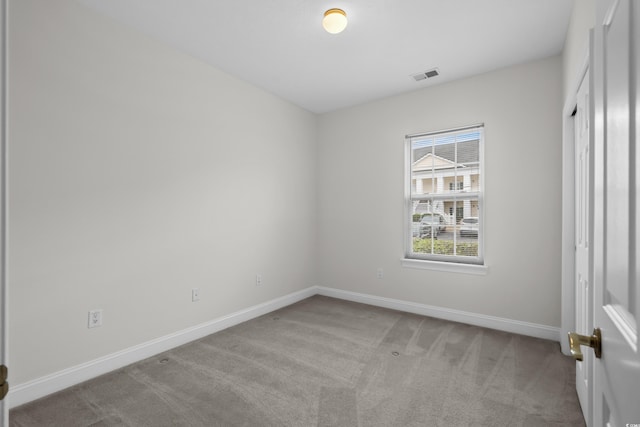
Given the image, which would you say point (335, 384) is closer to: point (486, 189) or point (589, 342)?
point (589, 342)

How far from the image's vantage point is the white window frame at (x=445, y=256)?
341 centimetres

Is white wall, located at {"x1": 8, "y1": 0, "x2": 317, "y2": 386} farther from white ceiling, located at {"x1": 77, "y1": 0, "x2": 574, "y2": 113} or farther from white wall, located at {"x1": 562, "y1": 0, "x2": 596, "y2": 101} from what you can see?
white wall, located at {"x1": 562, "y1": 0, "x2": 596, "y2": 101}

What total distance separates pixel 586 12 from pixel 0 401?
3.02 m

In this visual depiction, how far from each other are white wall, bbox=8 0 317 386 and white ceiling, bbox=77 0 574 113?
303 millimetres

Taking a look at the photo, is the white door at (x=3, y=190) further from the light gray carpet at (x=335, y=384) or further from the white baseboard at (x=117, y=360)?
the white baseboard at (x=117, y=360)

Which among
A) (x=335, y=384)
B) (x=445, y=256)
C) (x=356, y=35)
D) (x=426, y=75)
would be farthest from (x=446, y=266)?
(x=356, y=35)

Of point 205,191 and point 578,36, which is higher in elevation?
point 578,36

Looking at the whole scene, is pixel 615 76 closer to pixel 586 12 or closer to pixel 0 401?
pixel 0 401

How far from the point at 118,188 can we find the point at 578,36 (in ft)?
11.7

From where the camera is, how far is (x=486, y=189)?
3359mm

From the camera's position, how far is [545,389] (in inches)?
85.2

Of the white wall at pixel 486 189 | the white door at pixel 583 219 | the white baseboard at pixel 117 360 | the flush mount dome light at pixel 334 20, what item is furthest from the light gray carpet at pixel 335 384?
the flush mount dome light at pixel 334 20

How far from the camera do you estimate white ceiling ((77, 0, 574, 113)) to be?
2301mm


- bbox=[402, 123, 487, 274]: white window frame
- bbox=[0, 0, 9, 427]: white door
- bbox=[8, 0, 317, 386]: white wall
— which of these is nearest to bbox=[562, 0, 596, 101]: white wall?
bbox=[402, 123, 487, 274]: white window frame
